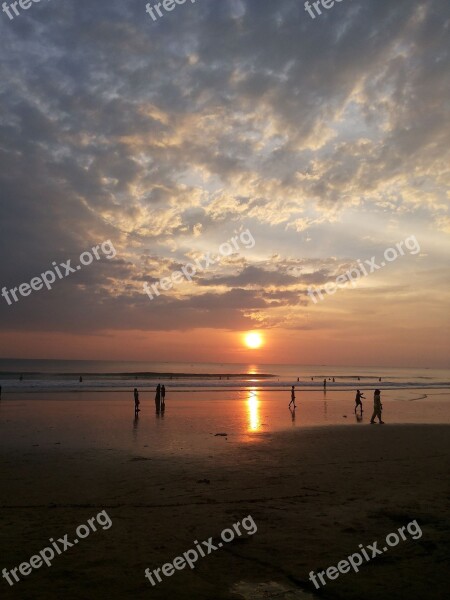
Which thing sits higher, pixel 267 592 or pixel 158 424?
pixel 158 424

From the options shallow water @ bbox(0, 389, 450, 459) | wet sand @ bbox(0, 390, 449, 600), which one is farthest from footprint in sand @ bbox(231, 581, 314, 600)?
shallow water @ bbox(0, 389, 450, 459)

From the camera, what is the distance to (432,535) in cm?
928

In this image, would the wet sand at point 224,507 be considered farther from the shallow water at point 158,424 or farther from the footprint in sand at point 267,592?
the shallow water at point 158,424

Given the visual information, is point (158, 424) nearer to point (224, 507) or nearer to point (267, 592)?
point (224, 507)

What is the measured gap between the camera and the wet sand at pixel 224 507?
7.41 m

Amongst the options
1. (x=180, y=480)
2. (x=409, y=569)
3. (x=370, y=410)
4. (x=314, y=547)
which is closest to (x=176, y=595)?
(x=314, y=547)

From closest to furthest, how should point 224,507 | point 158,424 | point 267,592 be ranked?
point 267,592, point 224,507, point 158,424

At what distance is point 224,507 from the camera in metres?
11.4

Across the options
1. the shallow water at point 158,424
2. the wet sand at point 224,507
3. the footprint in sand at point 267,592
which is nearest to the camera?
the footprint in sand at point 267,592

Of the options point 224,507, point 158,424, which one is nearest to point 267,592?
point 224,507

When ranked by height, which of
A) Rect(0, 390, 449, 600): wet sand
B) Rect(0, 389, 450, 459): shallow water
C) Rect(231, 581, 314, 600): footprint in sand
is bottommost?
Rect(231, 581, 314, 600): footprint in sand

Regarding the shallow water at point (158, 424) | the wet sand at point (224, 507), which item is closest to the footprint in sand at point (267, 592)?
the wet sand at point (224, 507)

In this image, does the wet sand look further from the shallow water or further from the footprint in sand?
the shallow water

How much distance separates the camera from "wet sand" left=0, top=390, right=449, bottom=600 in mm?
7414
